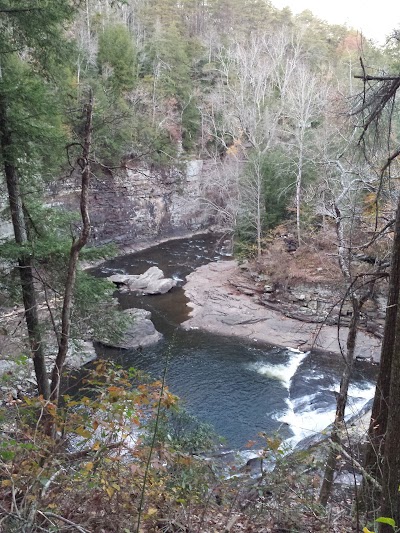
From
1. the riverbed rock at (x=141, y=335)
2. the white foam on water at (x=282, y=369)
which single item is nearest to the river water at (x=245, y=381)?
the white foam on water at (x=282, y=369)

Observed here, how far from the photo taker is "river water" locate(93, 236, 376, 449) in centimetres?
1141

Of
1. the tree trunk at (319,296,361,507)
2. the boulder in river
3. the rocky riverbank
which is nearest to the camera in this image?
the tree trunk at (319,296,361,507)

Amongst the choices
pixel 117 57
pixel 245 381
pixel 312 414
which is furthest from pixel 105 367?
pixel 117 57

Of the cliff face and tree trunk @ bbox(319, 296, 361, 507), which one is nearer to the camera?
tree trunk @ bbox(319, 296, 361, 507)

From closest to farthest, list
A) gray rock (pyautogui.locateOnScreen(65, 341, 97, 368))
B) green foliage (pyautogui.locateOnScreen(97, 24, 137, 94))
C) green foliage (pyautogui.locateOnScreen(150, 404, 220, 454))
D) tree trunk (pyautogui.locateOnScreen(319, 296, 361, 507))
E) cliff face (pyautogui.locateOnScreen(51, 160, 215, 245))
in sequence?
tree trunk (pyautogui.locateOnScreen(319, 296, 361, 507)) < green foliage (pyautogui.locateOnScreen(150, 404, 220, 454)) < gray rock (pyautogui.locateOnScreen(65, 341, 97, 368)) < cliff face (pyautogui.locateOnScreen(51, 160, 215, 245)) < green foliage (pyautogui.locateOnScreen(97, 24, 137, 94))

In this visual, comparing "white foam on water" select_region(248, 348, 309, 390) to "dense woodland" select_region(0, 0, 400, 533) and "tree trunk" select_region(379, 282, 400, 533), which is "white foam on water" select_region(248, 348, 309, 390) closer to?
"dense woodland" select_region(0, 0, 400, 533)

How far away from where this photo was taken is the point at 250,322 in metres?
17.5

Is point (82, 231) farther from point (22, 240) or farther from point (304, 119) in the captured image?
point (304, 119)

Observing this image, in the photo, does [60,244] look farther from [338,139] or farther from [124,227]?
[124,227]

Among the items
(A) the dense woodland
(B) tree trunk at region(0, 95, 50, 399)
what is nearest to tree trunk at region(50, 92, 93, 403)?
(A) the dense woodland

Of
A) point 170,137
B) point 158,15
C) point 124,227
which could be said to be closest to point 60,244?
point 124,227

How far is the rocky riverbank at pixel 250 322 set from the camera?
51.7 ft

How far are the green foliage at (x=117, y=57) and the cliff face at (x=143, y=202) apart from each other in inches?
231

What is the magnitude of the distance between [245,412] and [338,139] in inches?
513
